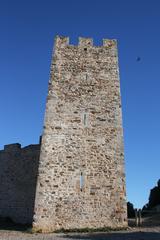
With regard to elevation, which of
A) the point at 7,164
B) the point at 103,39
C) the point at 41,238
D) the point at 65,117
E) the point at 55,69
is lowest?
the point at 41,238

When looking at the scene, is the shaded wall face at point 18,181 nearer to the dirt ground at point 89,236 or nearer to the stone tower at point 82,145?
the stone tower at point 82,145

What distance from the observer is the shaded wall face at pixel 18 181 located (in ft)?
57.1

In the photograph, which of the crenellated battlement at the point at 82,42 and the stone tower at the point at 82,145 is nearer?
the stone tower at the point at 82,145

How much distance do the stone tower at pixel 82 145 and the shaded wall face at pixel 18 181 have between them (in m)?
5.01

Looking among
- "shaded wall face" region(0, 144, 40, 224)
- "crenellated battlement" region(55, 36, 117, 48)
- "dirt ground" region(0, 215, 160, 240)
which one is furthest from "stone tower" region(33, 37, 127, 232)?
"shaded wall face" region(0, 144, 40, 224)

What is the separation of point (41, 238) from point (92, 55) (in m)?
9.33

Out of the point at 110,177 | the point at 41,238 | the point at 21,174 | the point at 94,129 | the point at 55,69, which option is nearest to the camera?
the point at 41,238

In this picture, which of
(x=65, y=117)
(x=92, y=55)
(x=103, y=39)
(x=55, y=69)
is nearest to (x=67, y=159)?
(x=65, y=117)

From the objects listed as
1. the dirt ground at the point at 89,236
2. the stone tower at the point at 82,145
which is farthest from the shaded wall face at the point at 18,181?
the dirt ground at the point at 89,236

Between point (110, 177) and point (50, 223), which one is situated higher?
point (110, 177)

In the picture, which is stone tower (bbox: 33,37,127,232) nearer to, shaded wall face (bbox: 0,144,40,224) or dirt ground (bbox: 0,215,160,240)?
dirt ground (bbox: 0,215,160,240)

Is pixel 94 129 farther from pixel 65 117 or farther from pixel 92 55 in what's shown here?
pixel 92 55

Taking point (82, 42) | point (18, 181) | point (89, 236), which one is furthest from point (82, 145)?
point (18, 181)

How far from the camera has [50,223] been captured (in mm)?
12141
